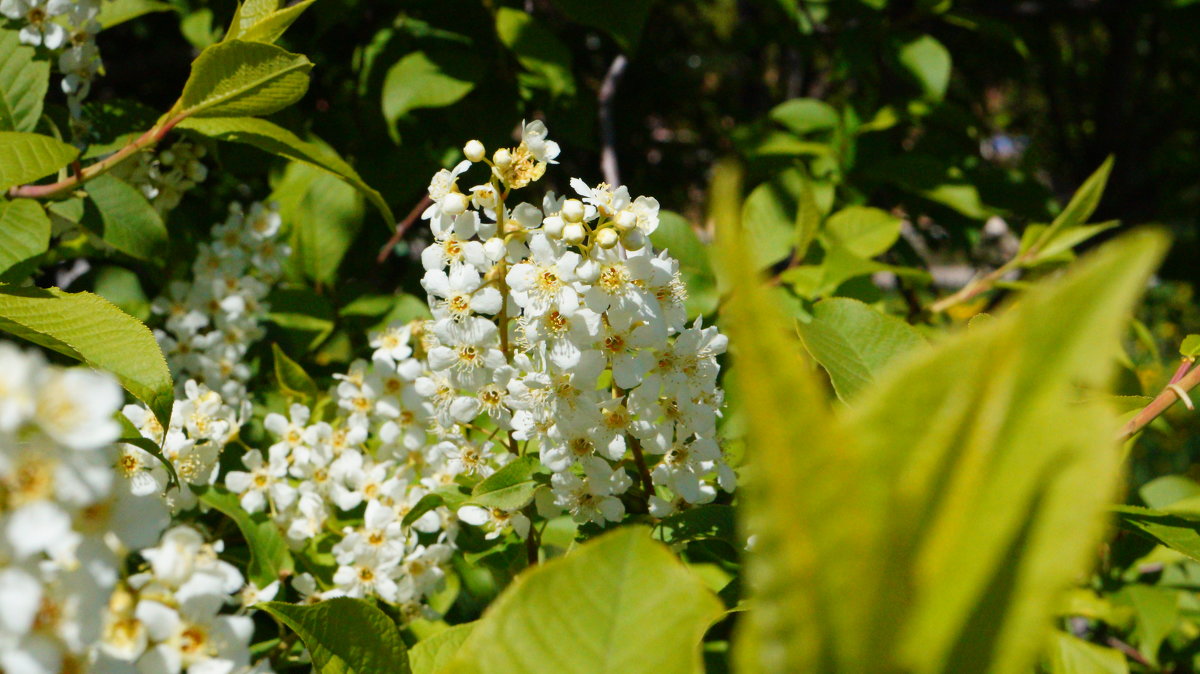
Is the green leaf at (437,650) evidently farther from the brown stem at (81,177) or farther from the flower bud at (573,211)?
the brown stem at (81,177)

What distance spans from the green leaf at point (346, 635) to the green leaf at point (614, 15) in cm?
139

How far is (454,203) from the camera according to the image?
3.68ft

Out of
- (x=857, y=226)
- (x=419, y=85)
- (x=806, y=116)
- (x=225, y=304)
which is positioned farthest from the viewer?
(x=806, y=116)

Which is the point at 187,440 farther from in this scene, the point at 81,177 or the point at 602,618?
the point at 602,618

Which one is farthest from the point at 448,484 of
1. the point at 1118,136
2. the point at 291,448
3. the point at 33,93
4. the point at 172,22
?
the point at 1118,136

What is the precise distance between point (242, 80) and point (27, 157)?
339mm

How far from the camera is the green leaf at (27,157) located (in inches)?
49.7

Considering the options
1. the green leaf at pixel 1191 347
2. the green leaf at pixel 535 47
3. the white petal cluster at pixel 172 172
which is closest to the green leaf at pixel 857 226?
the green leaf at pixel 535 47

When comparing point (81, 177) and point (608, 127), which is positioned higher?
point (81, 177)

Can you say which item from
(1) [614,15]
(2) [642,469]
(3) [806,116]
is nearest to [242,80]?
(2) [642,469]

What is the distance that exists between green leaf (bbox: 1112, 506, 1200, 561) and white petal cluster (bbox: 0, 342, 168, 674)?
109cm

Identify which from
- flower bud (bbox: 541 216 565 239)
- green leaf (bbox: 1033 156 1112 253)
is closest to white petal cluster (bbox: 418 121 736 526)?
flower bud (bbox: 541 216 565 239)

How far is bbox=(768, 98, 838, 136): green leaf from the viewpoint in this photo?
2.46 m

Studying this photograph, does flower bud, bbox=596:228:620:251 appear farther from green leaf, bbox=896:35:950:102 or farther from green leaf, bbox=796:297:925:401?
green leaf, bbox=896:35:950:102
